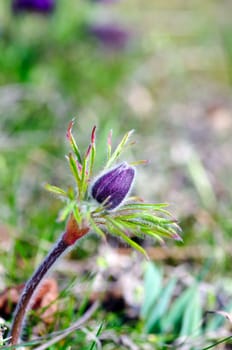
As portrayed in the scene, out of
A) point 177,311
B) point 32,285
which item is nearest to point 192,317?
point 177,311

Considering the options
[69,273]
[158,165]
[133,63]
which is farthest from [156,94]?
[69,273]

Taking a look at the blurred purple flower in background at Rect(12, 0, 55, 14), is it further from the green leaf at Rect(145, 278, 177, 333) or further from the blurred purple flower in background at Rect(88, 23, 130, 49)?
the green leaf at Rect(145, 278, 177, 333)

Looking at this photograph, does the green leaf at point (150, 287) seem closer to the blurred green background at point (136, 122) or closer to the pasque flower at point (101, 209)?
the blurred green background at point (136, 122)

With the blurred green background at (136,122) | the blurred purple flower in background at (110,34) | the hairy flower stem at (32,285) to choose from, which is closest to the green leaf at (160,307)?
the blurred green background at (136,122)

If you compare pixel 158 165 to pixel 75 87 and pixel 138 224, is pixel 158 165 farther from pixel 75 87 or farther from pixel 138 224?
pixel 138 224

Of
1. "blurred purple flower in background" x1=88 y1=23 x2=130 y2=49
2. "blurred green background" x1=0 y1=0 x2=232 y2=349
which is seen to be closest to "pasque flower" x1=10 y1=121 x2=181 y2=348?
"blurred green background" x1=0 y1=0 x2=232 y2=349
